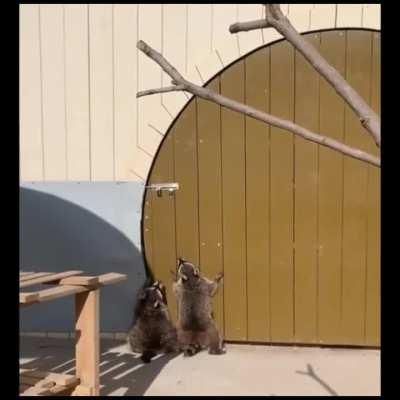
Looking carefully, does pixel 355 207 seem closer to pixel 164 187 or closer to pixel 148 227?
pixel 164 187

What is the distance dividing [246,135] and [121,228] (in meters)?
1.30

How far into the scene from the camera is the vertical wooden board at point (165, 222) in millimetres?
4715

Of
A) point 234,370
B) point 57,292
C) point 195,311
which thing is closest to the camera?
point 57,292

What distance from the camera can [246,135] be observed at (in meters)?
4.58

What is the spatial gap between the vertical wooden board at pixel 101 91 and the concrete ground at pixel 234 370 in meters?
1.51

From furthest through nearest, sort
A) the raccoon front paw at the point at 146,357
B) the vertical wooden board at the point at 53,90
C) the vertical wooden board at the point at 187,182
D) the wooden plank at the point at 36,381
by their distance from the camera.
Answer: the vertical wooden board at the point at 53,90, the vertical wooden board at the point at 187,182, the raccoon front paw at the point at 146,357, the wooden plank at the point at 36,381

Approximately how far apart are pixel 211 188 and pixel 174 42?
4.12 ft

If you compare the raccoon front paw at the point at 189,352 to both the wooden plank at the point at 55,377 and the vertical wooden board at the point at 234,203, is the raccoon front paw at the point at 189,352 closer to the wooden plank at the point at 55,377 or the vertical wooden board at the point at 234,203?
the vertical wooden board at the point at 234,203

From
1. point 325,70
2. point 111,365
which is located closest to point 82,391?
point 111,365

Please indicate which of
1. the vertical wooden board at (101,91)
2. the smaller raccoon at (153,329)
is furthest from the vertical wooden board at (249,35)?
the smaller raccoon at (153,329)

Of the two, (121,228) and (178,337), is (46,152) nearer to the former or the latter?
(121,228)

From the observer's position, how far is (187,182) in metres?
4.69

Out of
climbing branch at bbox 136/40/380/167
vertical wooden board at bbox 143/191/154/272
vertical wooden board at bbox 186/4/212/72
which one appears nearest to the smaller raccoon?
vertical wooden board at bbox 143/191/154/272

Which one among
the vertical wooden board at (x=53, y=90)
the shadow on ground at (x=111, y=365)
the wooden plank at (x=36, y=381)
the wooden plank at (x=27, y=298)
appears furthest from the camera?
the vertical wooden board at (x=53, y=90)
